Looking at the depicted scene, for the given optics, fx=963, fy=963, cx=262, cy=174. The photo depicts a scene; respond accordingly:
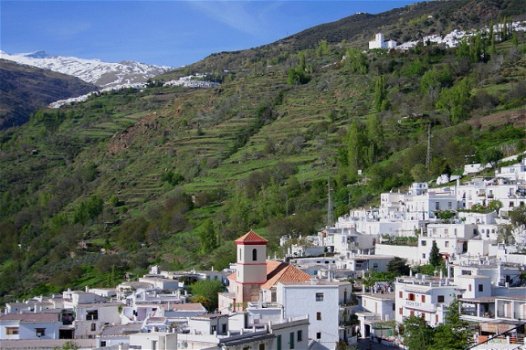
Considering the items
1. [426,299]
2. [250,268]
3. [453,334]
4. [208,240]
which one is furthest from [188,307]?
[208,240]

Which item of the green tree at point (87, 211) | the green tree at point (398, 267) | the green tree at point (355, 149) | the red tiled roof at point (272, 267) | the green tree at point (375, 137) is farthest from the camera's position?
the green tree at point (87, 211)

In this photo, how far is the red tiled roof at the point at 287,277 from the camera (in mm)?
26906

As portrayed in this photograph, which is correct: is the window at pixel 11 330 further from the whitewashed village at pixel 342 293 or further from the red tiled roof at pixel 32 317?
the red tiled roof at pixel 32 317

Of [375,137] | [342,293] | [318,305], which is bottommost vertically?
[318,305]

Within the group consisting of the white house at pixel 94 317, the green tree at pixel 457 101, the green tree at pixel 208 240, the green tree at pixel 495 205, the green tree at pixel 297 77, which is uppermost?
the green tree at pixel 297 77

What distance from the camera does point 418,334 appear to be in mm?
23953

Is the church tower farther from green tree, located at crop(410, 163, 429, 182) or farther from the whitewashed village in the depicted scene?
green tree, located at crop(410, 163, 429, 182)

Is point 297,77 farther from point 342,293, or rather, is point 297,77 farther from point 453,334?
point 453,334

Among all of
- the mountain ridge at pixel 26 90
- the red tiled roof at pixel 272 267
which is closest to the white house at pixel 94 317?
the red tiled roof at pixel 272 267

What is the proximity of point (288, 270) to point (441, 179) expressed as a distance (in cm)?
2086

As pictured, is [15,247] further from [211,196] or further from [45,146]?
[45,146]

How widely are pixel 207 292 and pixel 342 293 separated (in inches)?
183

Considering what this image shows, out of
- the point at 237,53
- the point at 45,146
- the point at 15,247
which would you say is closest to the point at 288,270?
the point at 15,247

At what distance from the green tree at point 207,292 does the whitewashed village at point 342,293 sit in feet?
1.31
